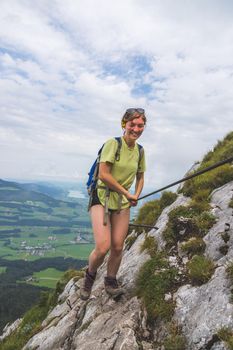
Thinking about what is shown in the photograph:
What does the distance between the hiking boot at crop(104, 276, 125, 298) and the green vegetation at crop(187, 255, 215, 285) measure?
2452 millimetres

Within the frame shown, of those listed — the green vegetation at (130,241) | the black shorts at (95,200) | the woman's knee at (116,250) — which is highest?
the black shorts at (95,200)

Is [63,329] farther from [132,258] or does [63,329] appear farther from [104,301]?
[132,258]

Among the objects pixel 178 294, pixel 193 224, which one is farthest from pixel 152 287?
pixel 193 224

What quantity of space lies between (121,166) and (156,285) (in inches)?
143

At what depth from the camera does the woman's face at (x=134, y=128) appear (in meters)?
9.38

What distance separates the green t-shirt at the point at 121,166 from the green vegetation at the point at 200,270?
260 centimetres

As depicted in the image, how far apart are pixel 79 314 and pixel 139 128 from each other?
7081mm

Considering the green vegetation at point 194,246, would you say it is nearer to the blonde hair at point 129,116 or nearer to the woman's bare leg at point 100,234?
the woman's bare leg at point 100,234

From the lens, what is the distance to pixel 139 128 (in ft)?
31.0

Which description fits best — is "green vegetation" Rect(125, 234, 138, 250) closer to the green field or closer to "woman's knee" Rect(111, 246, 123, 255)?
"woman's knee" Rect(111, 246, 123, 255)

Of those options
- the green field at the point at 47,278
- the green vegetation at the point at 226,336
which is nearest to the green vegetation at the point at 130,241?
the green vegetation at the point at 226,336

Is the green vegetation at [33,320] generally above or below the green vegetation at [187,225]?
below

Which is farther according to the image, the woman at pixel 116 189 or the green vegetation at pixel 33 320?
the green vegetation at pixel 33 320

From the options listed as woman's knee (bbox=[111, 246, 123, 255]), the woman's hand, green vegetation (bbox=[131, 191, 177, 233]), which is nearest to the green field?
green vegetation (bbox=[131, 191, 177, 233])
